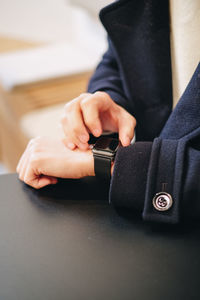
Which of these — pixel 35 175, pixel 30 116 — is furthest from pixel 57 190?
pixel 30 116

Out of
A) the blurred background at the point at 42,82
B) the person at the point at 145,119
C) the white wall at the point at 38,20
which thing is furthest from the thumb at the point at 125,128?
the white wall at the point at 38,20

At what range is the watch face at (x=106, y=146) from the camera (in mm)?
509

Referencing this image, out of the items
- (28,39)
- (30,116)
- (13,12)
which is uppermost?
(13,12)

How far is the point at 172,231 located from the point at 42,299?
7.7 inches

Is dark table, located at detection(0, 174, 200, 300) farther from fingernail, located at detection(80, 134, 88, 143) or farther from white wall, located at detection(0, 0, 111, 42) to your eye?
white wall, located at detection(0, 0, 111, 42)

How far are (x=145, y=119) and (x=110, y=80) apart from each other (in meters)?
0.13

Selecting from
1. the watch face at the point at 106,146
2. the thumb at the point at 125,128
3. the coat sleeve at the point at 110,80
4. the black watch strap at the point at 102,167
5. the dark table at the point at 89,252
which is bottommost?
the dark table at the point at 89,252

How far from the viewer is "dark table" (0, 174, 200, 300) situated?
36 cm

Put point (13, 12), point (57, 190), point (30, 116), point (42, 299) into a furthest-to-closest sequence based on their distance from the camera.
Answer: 1. point (13, 12)
2. point (30, 116)
3. point (57, 190)
4. point (42, 299)

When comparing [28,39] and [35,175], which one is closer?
[35,175]

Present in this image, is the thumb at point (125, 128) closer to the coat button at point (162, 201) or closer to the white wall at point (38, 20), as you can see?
the coat button at point (162, 201)

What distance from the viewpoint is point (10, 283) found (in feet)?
1.24

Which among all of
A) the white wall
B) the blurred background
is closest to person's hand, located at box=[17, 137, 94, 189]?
the blurred background

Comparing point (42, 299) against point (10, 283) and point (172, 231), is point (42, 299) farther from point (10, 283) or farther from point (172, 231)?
point (172, 231)
